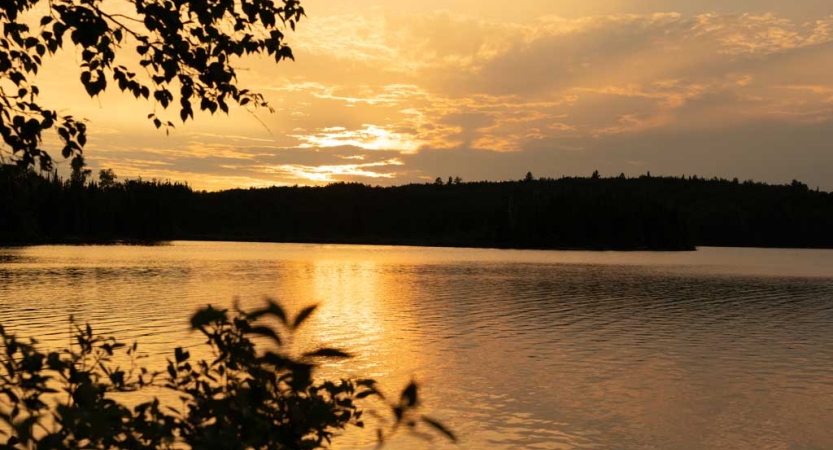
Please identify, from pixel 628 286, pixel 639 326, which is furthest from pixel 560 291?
pixel 639 326

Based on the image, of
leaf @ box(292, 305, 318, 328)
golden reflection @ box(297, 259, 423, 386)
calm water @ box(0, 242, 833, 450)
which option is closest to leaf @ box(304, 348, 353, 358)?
leaf @ box(292, 305, 318, 328)

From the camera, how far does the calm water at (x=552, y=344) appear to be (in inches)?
707

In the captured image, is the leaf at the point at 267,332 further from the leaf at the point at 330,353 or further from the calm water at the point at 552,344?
the calm water at the point at 552,344

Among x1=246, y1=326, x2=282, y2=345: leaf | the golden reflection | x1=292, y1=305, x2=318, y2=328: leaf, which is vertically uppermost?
x1=292, y1=305, x2=318, y2=328: leaf

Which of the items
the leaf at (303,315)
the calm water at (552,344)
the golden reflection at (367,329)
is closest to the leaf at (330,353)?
the leaf at (303,315)

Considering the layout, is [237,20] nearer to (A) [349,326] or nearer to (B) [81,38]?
(B) [81,38]

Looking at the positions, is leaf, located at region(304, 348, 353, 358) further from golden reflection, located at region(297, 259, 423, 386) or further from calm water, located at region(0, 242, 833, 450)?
golden reflection, located at region(297, 259, 423, 386)

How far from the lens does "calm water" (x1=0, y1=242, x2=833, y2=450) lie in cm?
1797

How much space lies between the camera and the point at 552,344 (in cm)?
3011

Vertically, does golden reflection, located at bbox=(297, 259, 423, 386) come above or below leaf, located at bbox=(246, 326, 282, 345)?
below

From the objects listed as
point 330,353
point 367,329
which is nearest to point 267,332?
point 330,353

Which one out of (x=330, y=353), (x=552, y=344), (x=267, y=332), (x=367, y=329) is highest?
(x=267, y=332)

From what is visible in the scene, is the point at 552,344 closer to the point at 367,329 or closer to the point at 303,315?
the point at 367,329

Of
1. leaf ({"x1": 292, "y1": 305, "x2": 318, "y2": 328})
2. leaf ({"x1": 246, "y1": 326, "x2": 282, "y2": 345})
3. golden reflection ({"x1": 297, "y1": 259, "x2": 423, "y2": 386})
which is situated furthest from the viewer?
golden reflection ({"x1": 297, "y1": 259, "x2": 423, "y2": 386})
